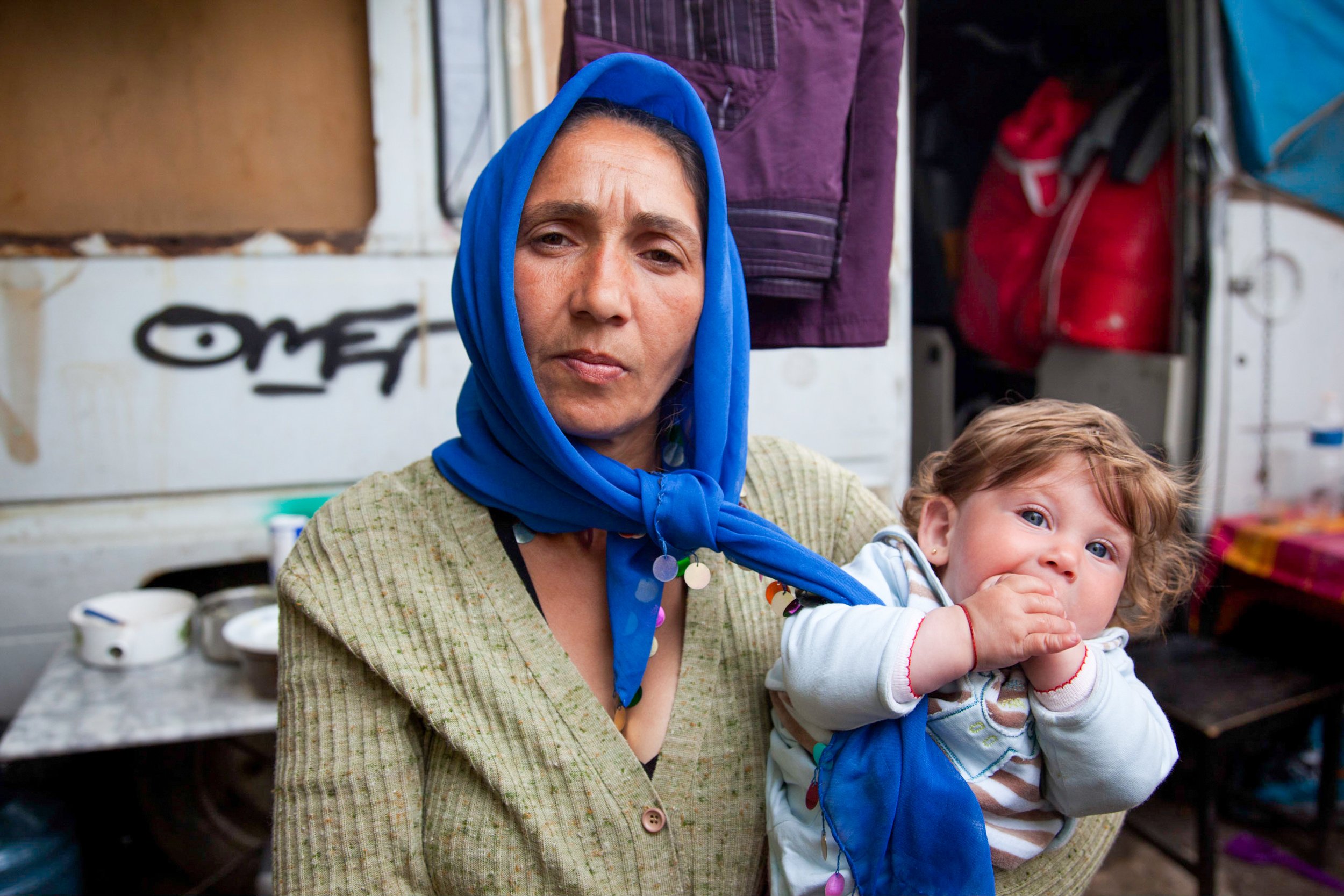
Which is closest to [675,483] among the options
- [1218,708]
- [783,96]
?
[783,96]

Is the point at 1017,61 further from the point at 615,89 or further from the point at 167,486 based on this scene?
the point at 167,486

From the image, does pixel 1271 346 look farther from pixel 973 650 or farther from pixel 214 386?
pixel 214 386

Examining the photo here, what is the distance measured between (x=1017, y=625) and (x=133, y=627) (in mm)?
2359

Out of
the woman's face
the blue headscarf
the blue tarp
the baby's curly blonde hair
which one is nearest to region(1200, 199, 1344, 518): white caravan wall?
the blue tarp

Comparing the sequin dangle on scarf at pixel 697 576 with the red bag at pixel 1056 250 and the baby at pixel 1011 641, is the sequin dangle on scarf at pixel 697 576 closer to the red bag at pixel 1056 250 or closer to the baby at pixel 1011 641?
the baby at pixel 1011 641

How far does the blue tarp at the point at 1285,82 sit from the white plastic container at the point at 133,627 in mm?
4201

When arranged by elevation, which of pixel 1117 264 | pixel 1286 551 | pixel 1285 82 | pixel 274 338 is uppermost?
pixel 1285 82

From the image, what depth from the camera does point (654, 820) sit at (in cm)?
119

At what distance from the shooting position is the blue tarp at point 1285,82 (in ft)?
10.8

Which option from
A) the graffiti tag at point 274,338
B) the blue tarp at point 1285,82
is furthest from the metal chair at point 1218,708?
the graffiti tag at point 274,338

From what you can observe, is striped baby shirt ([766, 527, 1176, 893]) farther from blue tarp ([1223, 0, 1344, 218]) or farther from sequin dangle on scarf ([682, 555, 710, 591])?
blue tarp ([1223, 0, 1344, 218])

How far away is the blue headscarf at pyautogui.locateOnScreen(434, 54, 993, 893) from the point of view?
1075 millimetres

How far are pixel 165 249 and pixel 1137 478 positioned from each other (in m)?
2.60

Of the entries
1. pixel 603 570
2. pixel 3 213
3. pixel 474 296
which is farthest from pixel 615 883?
pixel 3 213
